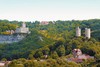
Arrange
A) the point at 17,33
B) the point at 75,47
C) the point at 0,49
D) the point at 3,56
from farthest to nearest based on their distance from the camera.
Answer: the point at 17,33 → the point at 0,49 → the point at 3,56 → the point at 75,47

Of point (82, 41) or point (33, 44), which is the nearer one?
point (82, 41)

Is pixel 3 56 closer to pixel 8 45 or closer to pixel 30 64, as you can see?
pixel 8 45

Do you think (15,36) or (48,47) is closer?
(48,47)

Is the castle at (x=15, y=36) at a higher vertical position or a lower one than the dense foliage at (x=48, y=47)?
lower

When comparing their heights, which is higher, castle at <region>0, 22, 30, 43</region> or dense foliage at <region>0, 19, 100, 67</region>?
dense foliage at <region>0, 19, 100, 67</region>

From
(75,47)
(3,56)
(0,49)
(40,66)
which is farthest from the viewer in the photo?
(0,49)

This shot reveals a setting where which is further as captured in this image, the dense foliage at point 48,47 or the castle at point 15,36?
the castle at point 15,36

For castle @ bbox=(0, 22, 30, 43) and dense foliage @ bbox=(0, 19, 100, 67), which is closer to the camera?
dense foliage @ bbox=(0, 19, 100, 67)

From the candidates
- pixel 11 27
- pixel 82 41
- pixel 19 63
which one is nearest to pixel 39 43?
pixel 82 41

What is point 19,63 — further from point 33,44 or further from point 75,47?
point 33,44

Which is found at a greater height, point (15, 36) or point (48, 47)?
point (48, 47)
